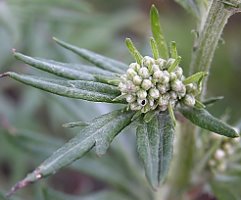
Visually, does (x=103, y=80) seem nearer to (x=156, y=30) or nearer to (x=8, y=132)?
(x=156, y=30)

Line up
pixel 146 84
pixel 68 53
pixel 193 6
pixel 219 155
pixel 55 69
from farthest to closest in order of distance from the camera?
pixel 68 53 → pixel 219 155 → pixel 193 6 → pixel 55 69 → pixel 146 84

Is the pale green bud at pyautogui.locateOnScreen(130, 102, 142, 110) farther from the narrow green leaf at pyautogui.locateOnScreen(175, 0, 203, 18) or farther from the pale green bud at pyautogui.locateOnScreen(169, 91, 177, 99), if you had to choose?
the narrow green leaf at pyautogui.locateOnScreen(175, 0, 203, 18)

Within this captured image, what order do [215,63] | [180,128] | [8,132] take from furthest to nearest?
[215,63]
[8,132]
[180,128]

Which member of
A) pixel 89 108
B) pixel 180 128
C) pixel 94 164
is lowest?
pixel 94 164

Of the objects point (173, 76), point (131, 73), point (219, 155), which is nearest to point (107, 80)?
point (131, 73)

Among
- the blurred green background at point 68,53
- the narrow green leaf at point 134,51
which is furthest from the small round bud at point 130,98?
the blurred green background at point 68,53

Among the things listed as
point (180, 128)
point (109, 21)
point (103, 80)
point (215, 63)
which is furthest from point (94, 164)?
point (215, 63)

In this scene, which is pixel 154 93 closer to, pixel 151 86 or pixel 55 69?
pixel 151 86
